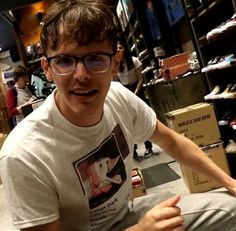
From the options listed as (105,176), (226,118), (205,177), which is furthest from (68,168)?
(226,118)

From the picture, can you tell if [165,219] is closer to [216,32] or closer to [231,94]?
[231,94]

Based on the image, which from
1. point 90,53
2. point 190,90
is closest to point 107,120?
point 90,53

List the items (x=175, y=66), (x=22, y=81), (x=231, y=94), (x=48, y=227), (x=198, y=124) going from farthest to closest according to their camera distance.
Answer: (x=22, y=81), (x=175, y=66), (x=198, y=124), (x=231, y=94), (x=48, y=227)

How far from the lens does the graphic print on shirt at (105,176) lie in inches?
48.2

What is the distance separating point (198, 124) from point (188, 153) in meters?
1.50

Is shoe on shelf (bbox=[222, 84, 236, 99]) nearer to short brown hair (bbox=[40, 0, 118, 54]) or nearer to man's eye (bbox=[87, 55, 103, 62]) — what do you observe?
short brown hair (bbox=[40, 0, 118, 54])

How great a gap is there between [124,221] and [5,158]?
509 millimetres

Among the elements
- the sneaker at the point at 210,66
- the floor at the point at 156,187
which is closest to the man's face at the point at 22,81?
the floor at the point at 156,187

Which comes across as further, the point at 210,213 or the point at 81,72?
the point at 210,213

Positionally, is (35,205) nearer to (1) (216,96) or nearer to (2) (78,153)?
(2) (78,153)

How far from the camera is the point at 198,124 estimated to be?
2912 mm

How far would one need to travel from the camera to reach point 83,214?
124 cm

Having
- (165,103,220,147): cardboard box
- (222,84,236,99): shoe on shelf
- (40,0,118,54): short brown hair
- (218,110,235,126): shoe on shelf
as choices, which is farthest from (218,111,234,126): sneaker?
(40,0,118,54): short brown hair

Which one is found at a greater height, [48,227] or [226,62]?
[226,62]
